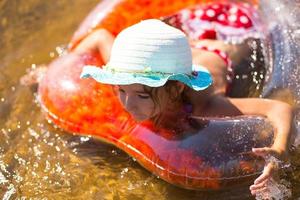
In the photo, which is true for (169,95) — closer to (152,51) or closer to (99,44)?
(152,51)

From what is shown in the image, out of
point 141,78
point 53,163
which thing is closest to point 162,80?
point 141,78

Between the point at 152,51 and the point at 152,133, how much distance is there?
49 centimetres

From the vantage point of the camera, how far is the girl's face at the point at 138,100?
2.91 metres

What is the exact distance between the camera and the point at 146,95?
2.93 m

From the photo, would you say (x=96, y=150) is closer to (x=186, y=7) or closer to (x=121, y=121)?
(x=121, y=121)

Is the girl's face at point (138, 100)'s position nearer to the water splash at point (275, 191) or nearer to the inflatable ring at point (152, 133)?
the inflatable ring at point (152, 133)

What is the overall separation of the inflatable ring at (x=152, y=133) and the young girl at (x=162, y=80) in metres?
0.08

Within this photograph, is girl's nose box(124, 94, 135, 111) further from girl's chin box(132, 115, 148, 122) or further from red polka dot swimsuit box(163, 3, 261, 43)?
red polka dot swimsuit box(163, 3, 261, 43)

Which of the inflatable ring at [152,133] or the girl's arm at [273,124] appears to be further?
the inflatable ring at [152,133]

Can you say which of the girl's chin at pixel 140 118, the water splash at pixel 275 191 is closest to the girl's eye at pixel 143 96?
the girl's chin at pixel 140 118

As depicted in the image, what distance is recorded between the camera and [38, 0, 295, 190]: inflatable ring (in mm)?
3006

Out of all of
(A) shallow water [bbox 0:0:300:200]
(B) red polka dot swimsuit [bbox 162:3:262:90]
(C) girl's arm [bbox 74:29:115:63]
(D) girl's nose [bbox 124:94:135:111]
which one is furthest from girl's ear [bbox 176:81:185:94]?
(B) red polka dot swimsuit [bbox 162:3:262:90]

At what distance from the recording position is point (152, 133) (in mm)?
3137

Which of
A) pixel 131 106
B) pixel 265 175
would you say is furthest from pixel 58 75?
pixel 265 175
